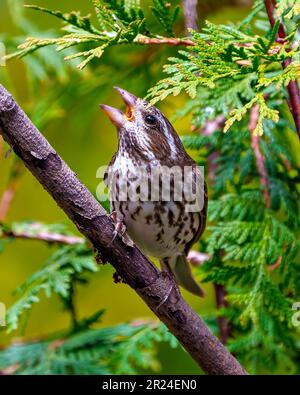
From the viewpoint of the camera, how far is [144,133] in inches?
101

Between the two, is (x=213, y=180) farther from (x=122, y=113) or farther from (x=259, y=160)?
(x=122, y=113)

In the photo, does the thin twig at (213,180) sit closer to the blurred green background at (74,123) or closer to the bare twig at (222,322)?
the bare twig at (222,322)

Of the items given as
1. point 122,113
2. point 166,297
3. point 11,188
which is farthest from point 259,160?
point 11,188

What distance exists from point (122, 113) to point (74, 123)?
122cm

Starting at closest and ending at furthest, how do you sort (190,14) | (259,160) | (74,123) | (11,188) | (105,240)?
1. (105,240)
2. (190,14)
3. (259,160)
4. (11,188)
5. (74,123)

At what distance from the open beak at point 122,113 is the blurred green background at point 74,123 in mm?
667

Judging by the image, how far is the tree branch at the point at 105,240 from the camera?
1.78 metres

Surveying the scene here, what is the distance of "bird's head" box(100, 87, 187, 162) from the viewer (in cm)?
253

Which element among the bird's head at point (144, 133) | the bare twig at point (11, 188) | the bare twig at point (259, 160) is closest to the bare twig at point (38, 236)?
the bare twig at point (11, 188)

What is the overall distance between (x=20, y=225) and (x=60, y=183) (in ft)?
4.60

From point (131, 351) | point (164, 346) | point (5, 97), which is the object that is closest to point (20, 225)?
point (131, 351)

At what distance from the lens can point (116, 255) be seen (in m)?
1.93
